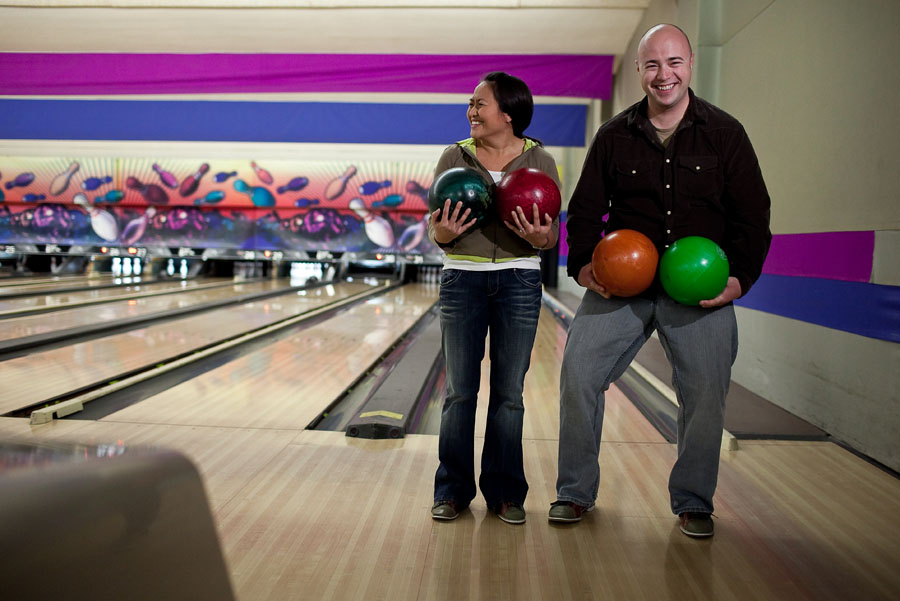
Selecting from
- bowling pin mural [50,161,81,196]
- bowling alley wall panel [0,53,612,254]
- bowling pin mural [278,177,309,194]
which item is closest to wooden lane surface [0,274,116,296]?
bowling alley wall panel [0,53,612,254]

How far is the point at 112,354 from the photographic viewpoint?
4379 millimetres

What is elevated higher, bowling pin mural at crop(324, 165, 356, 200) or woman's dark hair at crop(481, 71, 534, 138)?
bowling pin mural at crop(324, 165, 356, 200)

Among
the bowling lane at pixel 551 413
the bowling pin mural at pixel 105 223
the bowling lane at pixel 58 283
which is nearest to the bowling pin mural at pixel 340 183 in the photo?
the bowling lane at pixel 58 283

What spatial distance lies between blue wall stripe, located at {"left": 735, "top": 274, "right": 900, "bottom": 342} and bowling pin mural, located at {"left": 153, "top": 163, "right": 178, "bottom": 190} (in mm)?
9624

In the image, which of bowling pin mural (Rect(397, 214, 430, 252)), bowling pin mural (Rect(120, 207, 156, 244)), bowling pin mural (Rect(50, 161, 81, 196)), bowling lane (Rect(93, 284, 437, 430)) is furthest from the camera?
bowling pin mural (Rect(120, 207, 156, 244))

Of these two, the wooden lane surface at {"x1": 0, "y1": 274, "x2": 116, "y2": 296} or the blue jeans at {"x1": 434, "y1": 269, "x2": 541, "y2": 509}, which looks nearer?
the blue jeans at {"x1": 434, "y1": 269, "x2": 541, "y2": 509}

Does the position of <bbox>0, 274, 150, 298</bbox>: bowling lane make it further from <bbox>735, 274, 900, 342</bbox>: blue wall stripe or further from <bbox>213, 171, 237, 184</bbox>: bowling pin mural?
<bbox>735, 274, 900, 342</bbox>: blue wall stripe

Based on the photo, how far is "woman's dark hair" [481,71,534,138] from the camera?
1.83 m

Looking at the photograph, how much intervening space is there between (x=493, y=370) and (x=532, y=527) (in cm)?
42

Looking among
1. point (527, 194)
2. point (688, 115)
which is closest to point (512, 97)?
point (527, 194)

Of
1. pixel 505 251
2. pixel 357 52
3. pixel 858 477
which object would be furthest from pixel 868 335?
pixel 357 52

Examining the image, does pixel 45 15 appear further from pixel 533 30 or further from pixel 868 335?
pixel 868 335

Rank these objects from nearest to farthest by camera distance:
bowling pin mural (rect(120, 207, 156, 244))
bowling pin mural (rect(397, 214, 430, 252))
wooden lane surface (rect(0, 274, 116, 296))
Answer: wooden lane surface (rect(0, 274, 116, 296)) < bowling pin mural (rect(397, 214, 430, 252)) < bowling pin mural (rect(120, 207, 156, 244))

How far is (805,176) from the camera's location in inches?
126
